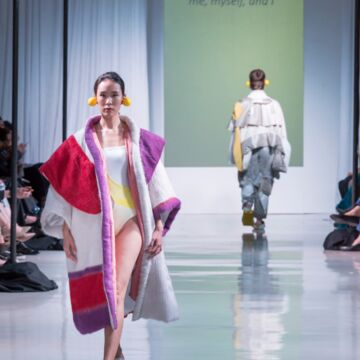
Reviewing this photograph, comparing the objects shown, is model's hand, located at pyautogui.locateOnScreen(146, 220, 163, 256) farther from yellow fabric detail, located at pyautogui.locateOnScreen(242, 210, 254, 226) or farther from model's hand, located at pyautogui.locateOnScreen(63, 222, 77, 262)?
yellow fabric detail, located at pyautogui.locateOnScreen(242, 210, 254, 226)

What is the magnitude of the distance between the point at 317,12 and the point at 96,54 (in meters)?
2.90

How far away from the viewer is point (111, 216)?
5219mm

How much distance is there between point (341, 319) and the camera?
22.3 feet

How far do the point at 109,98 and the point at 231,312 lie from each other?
2.08 metres

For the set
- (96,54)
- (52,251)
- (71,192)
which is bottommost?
(52,251)

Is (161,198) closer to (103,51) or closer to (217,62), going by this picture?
(103,51)

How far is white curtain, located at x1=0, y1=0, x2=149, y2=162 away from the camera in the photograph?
16453 mm

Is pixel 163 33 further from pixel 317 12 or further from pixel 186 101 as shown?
pixel 317 12

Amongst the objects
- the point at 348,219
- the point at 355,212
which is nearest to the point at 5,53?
the point at 348,219

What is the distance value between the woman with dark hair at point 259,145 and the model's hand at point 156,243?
311 inches

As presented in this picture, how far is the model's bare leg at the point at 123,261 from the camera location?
518cm

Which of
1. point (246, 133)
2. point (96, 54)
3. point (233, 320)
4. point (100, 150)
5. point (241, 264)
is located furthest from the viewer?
point (96, 54)

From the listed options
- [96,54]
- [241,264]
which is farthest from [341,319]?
[96,54]

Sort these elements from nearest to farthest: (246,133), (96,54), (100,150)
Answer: (100,150) → (246,133) → (96,54)
